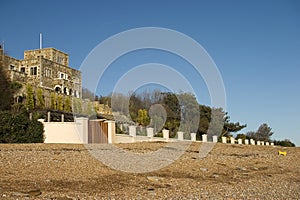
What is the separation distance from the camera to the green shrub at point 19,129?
17.1 m

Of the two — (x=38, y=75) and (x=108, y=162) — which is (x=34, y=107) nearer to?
(x=38, y=75)

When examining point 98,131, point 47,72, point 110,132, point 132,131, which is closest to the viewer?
point 98,131

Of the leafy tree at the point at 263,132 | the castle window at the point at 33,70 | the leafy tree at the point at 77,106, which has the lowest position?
the leafy tree at the point at 263,132

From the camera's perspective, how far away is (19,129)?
1766cm

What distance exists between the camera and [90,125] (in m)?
20.4

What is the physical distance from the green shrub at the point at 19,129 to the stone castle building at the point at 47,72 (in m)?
12.1

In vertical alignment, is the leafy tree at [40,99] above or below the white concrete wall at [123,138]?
above

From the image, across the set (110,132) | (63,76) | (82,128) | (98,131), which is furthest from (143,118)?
(82,128)

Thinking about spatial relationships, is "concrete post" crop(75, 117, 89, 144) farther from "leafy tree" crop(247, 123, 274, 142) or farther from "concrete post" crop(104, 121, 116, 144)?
"leafy tree" crop(247, 123, 274, 142)

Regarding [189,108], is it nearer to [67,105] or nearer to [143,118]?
[143,118]

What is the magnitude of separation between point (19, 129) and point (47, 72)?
2048cm

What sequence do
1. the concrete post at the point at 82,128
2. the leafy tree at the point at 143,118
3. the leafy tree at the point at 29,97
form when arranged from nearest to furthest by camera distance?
1. the concrete post at the point at 82,128
2. the leafy tree at the point at 29,97
3. the leafy tree at the point at 143,118

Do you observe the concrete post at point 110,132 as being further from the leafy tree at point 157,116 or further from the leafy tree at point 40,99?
the leafy tree at point 157,116

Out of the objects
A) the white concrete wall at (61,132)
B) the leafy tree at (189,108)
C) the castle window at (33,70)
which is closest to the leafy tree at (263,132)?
the leafy tree at (189,108)
